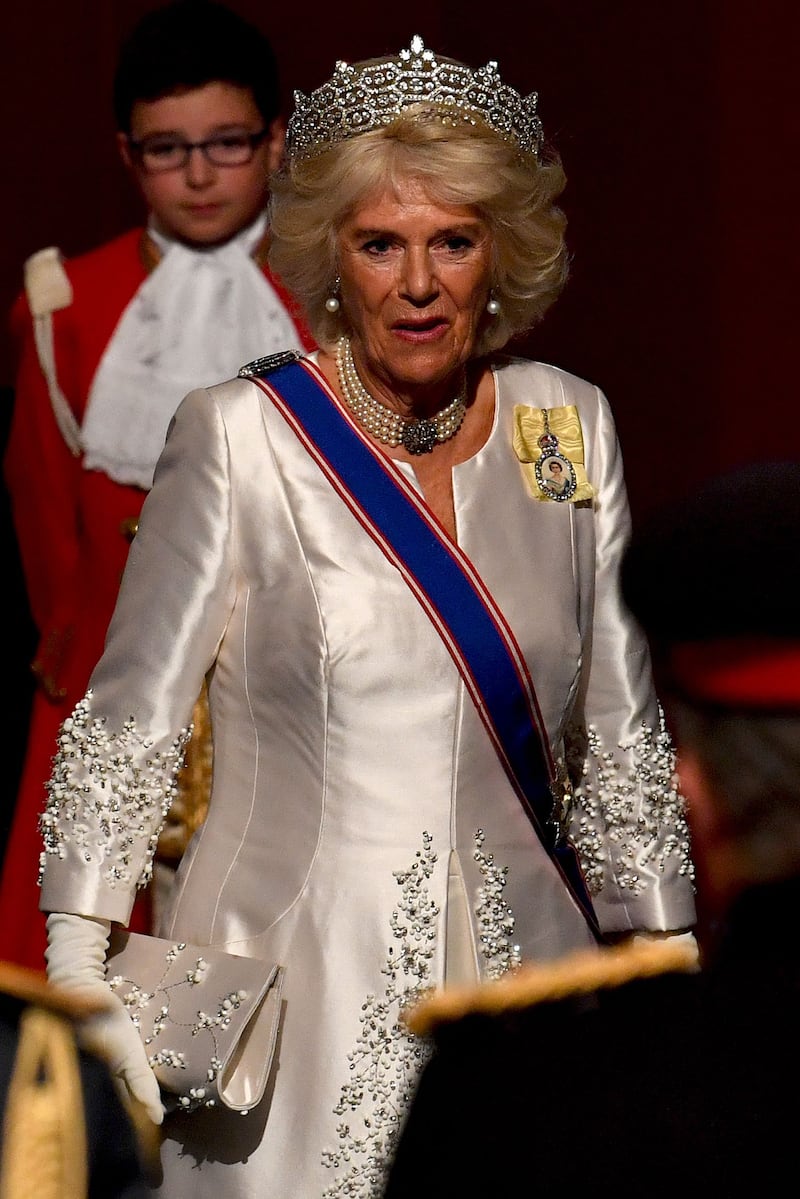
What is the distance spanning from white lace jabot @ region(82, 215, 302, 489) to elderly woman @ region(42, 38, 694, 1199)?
980 millimetres

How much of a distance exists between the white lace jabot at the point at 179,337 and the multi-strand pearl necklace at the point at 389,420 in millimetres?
994

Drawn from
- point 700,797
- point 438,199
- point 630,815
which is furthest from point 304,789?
point 700,797

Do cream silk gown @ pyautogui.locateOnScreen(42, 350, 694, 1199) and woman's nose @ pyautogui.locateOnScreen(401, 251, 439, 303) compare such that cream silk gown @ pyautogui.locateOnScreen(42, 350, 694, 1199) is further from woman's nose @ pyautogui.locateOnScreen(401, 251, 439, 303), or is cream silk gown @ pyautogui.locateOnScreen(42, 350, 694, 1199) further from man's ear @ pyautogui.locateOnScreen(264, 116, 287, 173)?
man's ear @ pyautogui.locateOnScreen(264, 116, 287, 173)

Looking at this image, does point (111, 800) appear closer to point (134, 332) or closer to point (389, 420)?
point (389, 420)

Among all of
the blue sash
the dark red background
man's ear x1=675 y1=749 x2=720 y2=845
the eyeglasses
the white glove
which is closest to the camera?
man's ear x1=675 y1=749 x2=720 y2=845

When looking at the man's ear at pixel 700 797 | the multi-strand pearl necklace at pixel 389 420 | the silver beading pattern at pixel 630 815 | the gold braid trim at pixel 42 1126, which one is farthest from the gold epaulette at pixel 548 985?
the multi-strand pearl necklace at pixel 389 420

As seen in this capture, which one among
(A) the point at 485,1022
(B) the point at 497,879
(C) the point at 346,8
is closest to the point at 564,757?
(B) the point at 497,879

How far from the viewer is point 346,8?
3787 mm

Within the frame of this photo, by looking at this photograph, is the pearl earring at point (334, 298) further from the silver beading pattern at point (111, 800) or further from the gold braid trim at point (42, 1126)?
the gold braid trim at point (42, 1126)

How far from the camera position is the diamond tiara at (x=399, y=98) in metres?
2.17

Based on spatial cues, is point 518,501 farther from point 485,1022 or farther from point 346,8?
point 346,8

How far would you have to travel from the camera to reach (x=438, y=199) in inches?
85.0

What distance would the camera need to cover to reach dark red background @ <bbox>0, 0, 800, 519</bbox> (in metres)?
3.35

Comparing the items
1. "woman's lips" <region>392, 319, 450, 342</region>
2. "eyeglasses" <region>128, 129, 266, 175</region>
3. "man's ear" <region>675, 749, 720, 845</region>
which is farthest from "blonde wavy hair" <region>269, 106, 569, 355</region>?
"man's ear" <region>675, 749, 720, 845</region>
